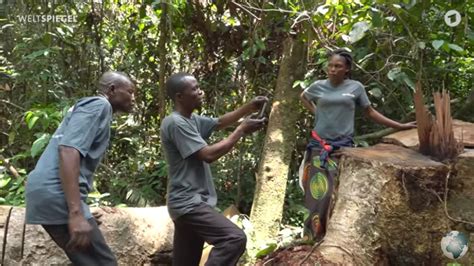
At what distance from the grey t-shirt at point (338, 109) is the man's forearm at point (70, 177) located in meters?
2.34

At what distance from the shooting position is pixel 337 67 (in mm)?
4195

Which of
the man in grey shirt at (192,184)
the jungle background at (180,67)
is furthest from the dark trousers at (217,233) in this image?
the jungle background at (180,67)

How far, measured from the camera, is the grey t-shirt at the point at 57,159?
2436 millimetres

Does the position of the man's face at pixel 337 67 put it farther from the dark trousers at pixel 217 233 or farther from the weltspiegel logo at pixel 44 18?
the weltspiegel logo at pixel 44 18

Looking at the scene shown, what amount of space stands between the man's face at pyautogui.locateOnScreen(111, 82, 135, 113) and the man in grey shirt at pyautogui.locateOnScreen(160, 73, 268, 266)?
12.1 inches

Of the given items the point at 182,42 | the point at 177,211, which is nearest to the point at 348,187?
the point at 177,211

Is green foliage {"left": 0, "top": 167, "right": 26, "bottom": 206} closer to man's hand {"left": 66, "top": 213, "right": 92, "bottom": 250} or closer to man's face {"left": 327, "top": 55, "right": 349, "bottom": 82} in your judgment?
man's hand {"left": 66, "top": 213, "right": 92, "bottom": 250}

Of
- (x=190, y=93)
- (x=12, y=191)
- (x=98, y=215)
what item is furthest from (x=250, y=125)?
(x=12, y=191)

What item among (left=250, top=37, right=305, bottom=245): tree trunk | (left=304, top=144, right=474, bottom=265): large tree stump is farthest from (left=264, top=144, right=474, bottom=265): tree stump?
(left=250, top=37, right=305, bottom=245): tree trunk

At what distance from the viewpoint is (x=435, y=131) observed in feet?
10.8

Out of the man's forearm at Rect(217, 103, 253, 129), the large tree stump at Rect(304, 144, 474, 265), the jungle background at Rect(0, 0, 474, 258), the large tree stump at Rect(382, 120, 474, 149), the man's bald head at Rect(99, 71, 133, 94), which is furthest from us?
the jungle background at Rect(0, 0, 474, 258)

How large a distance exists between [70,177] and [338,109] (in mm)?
2476

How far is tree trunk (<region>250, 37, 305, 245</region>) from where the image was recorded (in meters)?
4.95

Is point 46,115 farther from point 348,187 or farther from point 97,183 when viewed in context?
point 348,187
